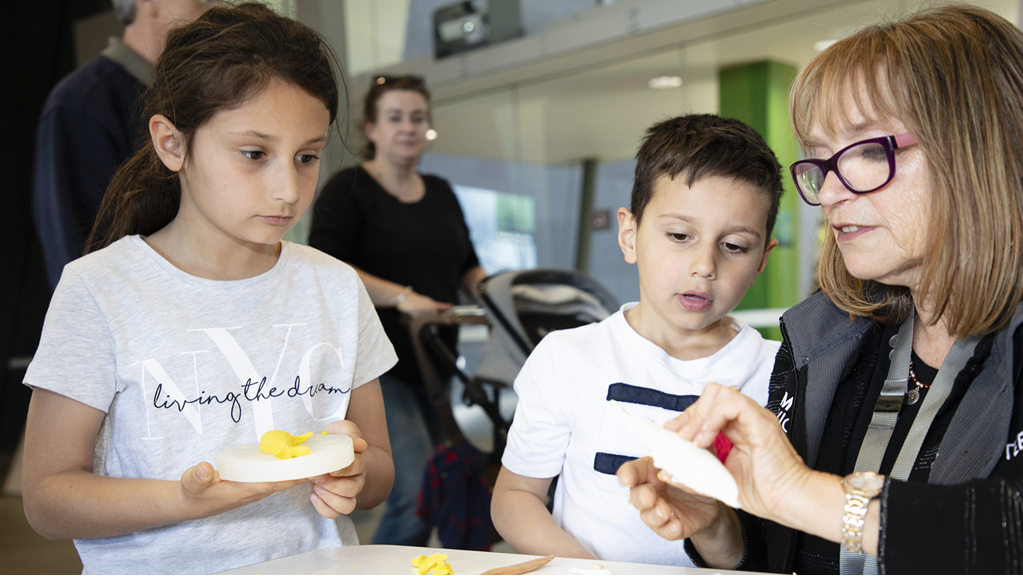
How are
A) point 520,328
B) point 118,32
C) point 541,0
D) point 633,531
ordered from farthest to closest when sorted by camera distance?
point 541,0 < point 118,32 < point 520,328 < point 633,531

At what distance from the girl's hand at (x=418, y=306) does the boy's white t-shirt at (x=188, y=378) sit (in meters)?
1.12

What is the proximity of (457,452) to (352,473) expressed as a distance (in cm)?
146

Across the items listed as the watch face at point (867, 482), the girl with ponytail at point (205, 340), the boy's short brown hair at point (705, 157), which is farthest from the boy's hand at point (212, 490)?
the boy's short brown hair at point (705, 157)

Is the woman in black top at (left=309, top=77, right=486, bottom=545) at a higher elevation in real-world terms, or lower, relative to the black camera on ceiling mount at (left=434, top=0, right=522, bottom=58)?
lower

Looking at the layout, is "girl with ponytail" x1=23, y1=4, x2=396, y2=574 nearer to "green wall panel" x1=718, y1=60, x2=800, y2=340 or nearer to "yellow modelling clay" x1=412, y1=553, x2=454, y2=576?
A: "yellow modelling clay" x1=412, y1=553, x2=454, y2=576

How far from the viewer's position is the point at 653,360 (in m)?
1.29

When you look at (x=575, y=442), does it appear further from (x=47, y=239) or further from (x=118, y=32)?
(x=118, y=32)

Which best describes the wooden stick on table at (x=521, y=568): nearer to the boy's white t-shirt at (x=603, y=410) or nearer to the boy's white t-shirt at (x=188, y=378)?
the boy's white t-shirt at (x=603, y=410)

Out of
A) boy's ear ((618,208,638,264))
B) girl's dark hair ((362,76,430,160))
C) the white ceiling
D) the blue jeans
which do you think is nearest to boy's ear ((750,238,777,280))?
boy's ear ((618,208,638,264))

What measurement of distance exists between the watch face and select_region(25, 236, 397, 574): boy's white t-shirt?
2.75 feet

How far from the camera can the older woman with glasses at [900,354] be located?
76cm

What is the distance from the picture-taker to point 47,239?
1711 mm

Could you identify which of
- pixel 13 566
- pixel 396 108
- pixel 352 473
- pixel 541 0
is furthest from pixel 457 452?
pixel 541 0

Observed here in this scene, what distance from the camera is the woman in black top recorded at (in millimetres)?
2484
